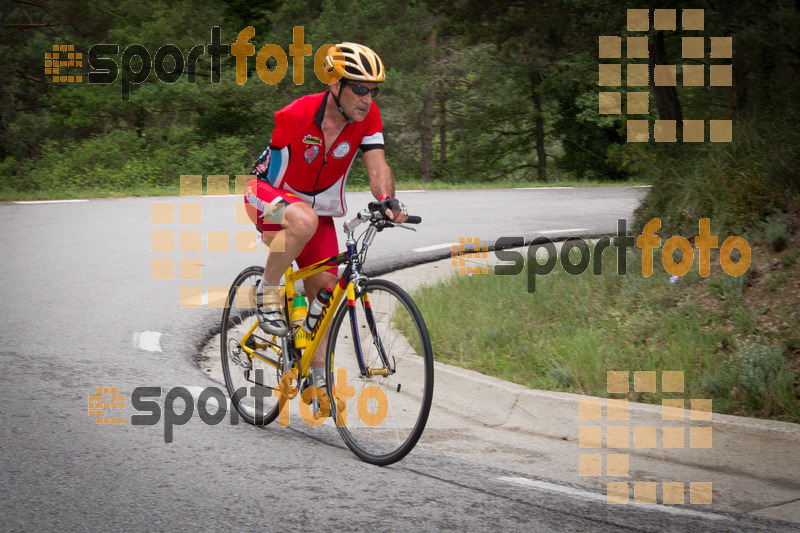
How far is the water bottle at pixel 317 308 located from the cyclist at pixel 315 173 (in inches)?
5.1

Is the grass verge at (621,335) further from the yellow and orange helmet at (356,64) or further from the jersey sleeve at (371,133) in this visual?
the yellow and orange helmet at (356,64)

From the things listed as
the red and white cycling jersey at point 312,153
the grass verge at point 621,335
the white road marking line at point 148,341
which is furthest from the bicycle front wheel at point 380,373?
the white road marking line at point 148,341

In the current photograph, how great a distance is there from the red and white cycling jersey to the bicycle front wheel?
730mm

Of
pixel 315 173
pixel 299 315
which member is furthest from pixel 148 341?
pixel 315 173

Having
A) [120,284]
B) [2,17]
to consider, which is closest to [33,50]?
[2,17]

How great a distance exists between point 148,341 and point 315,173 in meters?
3.03

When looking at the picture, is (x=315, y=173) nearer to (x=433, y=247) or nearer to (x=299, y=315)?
(x=299, y=315)

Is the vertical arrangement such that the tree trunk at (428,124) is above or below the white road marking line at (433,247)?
above

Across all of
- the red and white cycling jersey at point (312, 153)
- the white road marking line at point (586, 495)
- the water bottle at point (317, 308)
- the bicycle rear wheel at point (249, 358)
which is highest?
the red and white cycling jersey at point (312, 153)

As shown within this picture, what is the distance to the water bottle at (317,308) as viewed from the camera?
480 centimetres

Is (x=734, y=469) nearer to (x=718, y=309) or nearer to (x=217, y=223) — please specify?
(x=718, y=309)

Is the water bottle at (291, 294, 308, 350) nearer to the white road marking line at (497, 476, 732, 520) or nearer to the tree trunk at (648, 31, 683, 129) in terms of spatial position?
the white road marking line at (497, 476, 732, 520)

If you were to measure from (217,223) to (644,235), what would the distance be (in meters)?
6.62

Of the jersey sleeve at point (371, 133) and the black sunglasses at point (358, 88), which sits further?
the jersey sleeve at point (371, 133)
